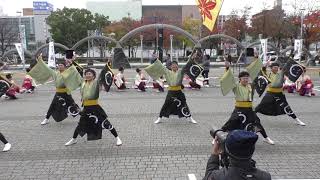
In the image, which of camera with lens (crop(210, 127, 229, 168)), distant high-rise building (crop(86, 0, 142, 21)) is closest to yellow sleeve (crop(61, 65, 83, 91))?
camera with lens (crop(210, 127, 229, 168))

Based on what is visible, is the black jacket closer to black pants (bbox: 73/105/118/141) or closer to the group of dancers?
the group of dancers

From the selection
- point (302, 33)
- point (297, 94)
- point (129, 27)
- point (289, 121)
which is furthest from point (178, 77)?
point (129, 27)

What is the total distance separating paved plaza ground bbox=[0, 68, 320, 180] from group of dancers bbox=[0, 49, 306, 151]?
333 millimetres

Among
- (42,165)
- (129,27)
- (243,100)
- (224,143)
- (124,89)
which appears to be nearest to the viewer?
(224,143)

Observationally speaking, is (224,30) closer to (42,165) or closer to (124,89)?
(124,89)

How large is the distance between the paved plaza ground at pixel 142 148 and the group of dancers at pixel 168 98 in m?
0.33

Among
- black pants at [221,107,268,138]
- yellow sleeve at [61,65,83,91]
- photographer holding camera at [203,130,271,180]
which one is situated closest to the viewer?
photographer holding camera at [203,130,271,180]

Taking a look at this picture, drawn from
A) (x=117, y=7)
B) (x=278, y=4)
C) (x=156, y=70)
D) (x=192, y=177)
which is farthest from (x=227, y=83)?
(x=117, y=7)

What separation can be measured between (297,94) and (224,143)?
43.4 ft

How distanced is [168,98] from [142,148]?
7.26 feet

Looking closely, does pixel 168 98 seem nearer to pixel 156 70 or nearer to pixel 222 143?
pixel 156 70

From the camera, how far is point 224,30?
148ft

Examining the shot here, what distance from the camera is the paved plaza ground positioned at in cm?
605

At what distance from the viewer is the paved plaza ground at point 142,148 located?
238 inches
